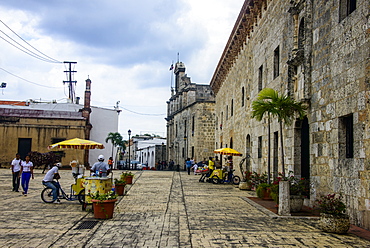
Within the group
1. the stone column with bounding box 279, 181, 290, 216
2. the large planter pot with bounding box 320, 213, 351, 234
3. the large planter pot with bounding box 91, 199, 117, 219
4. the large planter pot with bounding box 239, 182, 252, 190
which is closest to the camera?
the large planter pot with bounding box 320, 213, 351, 234

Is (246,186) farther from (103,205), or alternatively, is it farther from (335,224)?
(335,224)

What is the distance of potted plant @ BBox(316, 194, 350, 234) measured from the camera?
25.5 ft

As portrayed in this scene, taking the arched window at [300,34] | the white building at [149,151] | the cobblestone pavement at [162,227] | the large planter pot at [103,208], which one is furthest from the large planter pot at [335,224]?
the white building at [149,151]

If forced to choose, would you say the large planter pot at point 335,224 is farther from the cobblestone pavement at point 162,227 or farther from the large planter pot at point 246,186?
the large planter pot at point 246,186

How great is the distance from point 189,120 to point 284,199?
39284 millimetres

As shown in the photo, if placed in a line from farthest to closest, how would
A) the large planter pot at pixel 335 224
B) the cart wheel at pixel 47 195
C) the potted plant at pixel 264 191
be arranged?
1. the potted plant at pixel 264 191
2. the cart wheel at pixel 47 195
3. the large planter pot at pixel 335 224

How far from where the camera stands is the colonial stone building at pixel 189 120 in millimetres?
45500

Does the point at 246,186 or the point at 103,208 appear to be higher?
the point at 103,208

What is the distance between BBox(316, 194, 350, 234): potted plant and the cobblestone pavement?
0.49 ft

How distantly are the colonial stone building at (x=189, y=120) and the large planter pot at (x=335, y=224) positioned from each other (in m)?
36.8

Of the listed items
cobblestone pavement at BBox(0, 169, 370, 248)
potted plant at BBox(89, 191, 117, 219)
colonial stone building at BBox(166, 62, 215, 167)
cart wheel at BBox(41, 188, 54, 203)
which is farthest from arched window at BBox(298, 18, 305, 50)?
colonial stone building at BBox(166, 62, 215, 167)

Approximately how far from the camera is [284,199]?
32.6ft

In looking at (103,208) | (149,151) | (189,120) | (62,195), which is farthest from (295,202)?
(149,151)

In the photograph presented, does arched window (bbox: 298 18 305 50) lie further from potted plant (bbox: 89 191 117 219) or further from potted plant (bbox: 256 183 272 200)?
potted plant (bbox: 89 191 117 219)
